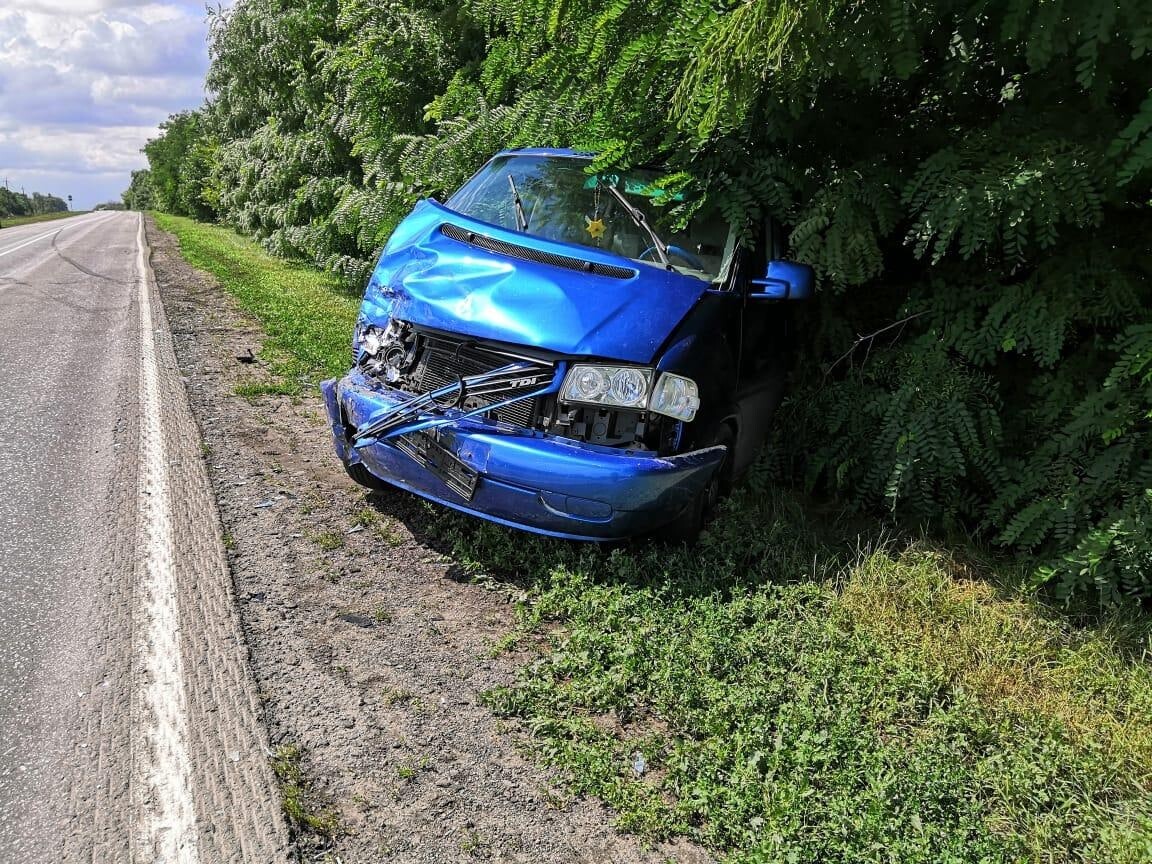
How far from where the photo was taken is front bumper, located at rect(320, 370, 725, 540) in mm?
3461

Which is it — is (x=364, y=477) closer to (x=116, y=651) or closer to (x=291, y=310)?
(x=116, y=651)

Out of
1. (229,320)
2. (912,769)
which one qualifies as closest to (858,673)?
(912,769)

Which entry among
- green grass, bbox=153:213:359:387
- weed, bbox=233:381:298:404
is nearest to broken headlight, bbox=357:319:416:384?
weed, bbox=233:381:298:404

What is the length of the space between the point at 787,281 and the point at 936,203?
2.58 ft

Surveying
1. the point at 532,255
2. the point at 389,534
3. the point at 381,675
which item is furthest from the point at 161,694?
the point at 532,255

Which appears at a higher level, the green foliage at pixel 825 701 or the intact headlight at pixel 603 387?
the intact headlight at pixel 603 387

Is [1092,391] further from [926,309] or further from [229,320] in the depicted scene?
[229,320]

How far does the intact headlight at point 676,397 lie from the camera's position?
141 inches

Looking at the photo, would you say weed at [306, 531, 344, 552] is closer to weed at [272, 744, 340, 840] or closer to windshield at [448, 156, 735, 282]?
weed at [272, 744, 340, 840]

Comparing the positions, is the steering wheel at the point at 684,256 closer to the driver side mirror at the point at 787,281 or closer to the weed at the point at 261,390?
the driver side mirror at the point at 787,281

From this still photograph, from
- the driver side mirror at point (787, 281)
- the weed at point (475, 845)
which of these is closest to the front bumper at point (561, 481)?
the driver side mirror at point (787, 281)

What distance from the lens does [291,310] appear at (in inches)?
405

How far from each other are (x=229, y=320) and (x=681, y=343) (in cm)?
775

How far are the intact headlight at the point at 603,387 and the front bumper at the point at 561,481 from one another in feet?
0.68
